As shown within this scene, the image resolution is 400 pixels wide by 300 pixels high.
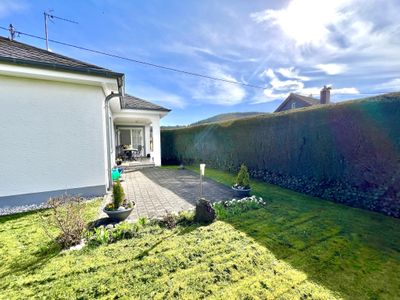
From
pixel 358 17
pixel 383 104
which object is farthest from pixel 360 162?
pixel 358 17

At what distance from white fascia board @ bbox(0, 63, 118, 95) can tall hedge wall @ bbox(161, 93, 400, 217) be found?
25.1 ft

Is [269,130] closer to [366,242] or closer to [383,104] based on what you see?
[383,104]

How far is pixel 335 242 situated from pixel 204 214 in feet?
10.1

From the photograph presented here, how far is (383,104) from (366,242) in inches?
162

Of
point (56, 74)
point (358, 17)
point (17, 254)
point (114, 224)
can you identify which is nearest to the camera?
point (17, 254)

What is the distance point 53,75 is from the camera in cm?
599

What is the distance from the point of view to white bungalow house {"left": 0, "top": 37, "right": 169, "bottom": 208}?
593 cm

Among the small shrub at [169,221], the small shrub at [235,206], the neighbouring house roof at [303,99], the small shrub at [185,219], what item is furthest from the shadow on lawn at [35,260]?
the neighbouring house roof at [303,99]

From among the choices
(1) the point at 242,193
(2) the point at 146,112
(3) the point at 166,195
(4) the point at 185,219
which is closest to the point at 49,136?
(3) the point at 166,195

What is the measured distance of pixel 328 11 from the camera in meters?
7.61

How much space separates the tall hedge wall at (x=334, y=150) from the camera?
18.1 ft

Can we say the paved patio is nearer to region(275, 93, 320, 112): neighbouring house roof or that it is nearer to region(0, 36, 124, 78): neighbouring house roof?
region(0, 36, 124, 78): neighbouring house roof

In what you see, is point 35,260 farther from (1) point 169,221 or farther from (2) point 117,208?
(1) point 169,221

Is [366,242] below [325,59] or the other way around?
below
